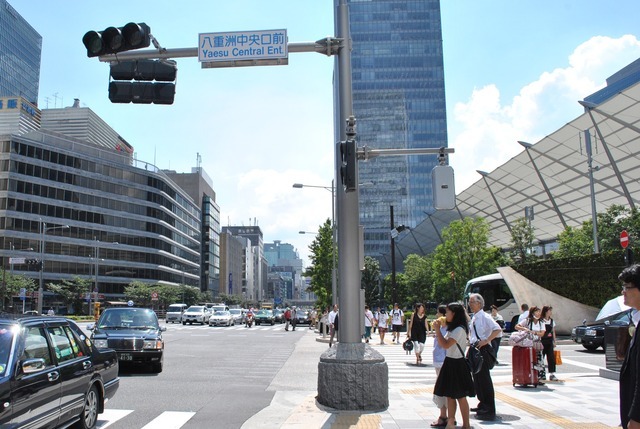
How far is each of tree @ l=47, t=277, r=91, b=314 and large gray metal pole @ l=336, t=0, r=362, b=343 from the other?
73346mm

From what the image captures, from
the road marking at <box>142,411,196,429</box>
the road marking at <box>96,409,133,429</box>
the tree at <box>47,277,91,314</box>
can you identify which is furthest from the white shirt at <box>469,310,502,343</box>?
the tree at <box>47,277,91,314</box>

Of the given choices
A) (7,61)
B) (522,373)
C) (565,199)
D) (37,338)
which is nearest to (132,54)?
(37,338)

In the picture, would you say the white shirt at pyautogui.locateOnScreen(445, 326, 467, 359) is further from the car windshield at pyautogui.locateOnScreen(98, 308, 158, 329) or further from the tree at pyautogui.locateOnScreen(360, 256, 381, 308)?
the tree at pyautogui.locateOnScreen(360, 256, 381, 308)

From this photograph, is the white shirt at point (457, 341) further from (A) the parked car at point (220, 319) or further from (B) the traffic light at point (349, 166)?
(A) the parked car at point (220, 319)

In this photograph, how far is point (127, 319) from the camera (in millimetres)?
14375

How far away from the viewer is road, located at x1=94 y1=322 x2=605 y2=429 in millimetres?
8102

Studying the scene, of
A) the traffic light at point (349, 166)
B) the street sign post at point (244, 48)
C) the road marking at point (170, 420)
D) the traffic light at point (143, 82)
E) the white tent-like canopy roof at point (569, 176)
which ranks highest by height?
the white tent-like canopy roof at point (569, 176)

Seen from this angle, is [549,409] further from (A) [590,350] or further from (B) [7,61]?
(B) [7,61]

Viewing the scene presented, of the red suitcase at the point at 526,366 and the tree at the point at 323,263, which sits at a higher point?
the tree at the point at 323,263

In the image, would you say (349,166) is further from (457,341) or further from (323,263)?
(323,263)

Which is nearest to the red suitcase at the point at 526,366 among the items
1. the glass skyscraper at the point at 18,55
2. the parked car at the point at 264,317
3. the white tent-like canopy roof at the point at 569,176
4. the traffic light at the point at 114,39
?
the traffic light at the point at 114,39

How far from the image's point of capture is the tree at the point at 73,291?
73.4m

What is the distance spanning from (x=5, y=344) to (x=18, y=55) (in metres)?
179

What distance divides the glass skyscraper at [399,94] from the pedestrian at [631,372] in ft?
425
